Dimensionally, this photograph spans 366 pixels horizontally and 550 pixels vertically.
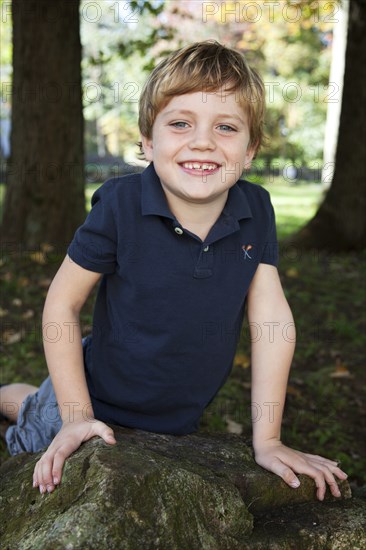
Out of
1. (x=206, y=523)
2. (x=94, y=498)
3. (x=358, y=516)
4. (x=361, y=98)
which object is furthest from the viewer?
(x=361, y=98)

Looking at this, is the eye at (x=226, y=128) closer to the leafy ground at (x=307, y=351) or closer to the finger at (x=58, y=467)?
the finger at (x=58, y=467)

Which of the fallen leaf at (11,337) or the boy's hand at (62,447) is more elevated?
the boy's hand at (62,447)

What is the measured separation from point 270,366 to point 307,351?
2.46m

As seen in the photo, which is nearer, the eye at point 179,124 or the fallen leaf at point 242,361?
the eye at point 179,124

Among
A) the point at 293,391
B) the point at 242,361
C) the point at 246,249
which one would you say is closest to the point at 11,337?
the point at 242,361

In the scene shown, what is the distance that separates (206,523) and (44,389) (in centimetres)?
124

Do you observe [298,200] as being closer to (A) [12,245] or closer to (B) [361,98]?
(B) [361,98]

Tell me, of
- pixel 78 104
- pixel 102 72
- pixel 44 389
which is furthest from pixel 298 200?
pixel 102 72

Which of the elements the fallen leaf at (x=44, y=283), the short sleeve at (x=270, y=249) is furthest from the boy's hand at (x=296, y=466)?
the fallen leaf at (x=44, y=283)

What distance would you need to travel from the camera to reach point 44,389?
282 cm

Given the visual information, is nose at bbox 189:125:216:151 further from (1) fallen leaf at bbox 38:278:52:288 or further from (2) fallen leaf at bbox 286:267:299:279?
(2) fallen leaf at bbox 286:267:299:279

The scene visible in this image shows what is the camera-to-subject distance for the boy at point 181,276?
7.44 ft

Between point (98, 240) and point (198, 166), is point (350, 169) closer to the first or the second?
point (198, 166)

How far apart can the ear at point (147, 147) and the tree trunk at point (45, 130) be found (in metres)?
4.08
